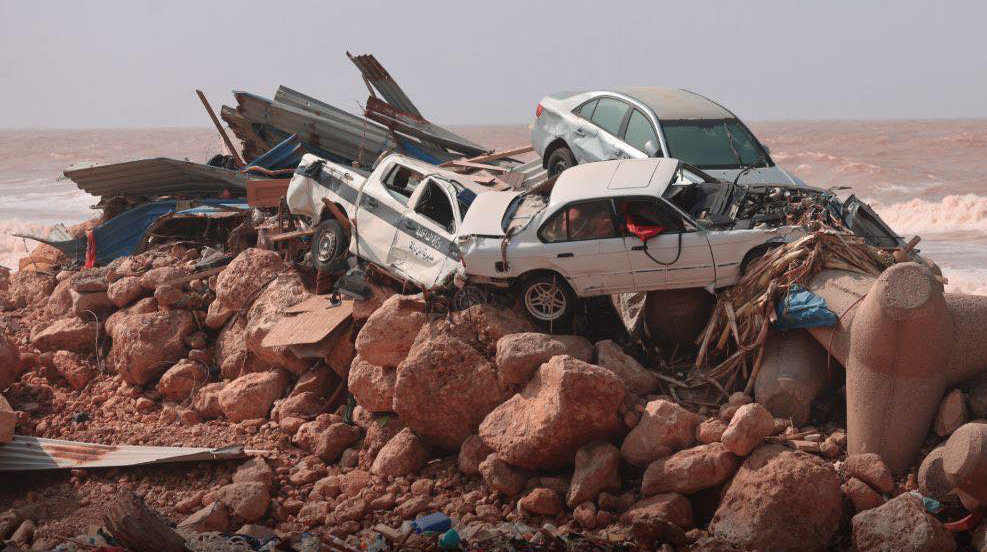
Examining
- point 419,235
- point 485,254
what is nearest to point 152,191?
point 419,235

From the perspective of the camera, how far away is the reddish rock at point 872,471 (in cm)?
723

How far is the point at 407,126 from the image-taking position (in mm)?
16766

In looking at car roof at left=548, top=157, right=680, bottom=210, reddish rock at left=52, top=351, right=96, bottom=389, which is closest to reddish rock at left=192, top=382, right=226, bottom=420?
reddish rock at left=52, top=351, right=96, bottom=389

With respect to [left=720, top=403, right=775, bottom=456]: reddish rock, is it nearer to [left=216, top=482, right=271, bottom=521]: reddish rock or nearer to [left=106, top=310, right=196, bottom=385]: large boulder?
[left=216, top=482, right=271, bottom=521]: reddish rock

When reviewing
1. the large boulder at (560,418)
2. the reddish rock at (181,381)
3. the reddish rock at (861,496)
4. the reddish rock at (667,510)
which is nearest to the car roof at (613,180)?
the large boulder at (560,418)

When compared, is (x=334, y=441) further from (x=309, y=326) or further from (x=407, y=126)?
(x=407, y=126)

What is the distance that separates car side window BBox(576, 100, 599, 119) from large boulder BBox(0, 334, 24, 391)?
7913mm

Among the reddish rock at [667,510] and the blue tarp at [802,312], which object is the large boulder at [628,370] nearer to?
the blue tarp at [802,312]

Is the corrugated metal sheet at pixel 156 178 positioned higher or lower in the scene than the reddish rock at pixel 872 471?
higher

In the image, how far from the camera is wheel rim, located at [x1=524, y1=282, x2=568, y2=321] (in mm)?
9555

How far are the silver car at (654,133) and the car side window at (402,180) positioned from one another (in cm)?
234

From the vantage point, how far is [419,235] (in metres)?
10.9

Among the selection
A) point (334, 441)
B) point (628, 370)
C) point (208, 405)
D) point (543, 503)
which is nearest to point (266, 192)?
point (208, 405)

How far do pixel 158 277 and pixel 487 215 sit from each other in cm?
535
